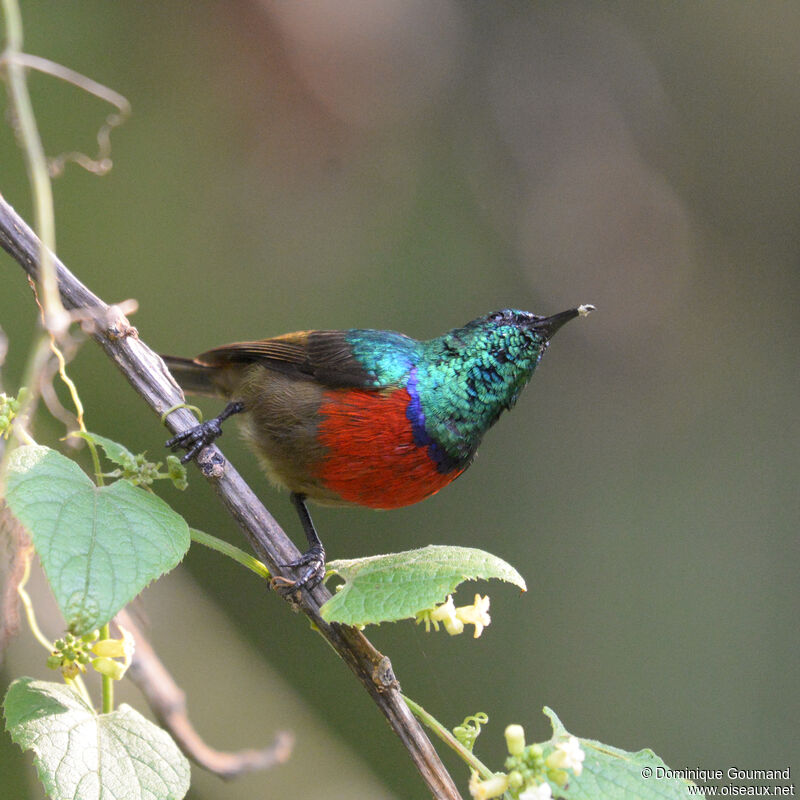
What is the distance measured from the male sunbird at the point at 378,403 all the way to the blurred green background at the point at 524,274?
2062mm

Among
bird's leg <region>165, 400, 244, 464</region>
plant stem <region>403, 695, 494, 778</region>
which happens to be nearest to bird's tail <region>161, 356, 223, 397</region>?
bird's leg <region>165, 400, 244, 464</region>

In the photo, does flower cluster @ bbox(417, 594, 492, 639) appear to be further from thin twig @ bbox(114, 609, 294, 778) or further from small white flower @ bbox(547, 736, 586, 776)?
thin twig @ bbox(114, 609, 294, 778)

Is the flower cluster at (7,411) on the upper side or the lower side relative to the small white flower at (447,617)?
upper

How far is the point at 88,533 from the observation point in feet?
4.64

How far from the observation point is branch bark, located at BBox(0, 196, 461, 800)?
1.62 metres

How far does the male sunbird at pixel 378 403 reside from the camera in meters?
2.63

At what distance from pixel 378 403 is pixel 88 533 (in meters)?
1.36

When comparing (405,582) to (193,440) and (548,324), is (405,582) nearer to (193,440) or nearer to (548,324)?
(193,440)

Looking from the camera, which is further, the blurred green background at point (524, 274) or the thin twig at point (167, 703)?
the blurred green background at point (524, 274)

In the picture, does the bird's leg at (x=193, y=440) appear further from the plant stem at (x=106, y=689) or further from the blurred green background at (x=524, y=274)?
the blurred green background at (x=524, y=274)

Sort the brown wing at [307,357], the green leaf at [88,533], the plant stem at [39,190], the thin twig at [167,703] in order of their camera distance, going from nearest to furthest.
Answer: the green leaf at [88,533]
the plant stem at [39,190]
the thin twig at [167,703]
the brown wing at [307,357]

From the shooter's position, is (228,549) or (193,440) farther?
(193,440)

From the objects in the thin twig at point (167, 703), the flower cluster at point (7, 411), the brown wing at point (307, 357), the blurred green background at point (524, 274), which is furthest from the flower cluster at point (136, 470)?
the blurred green background at point (524, 274)

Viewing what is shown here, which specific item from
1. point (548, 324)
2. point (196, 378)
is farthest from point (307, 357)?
point (548, 324)
